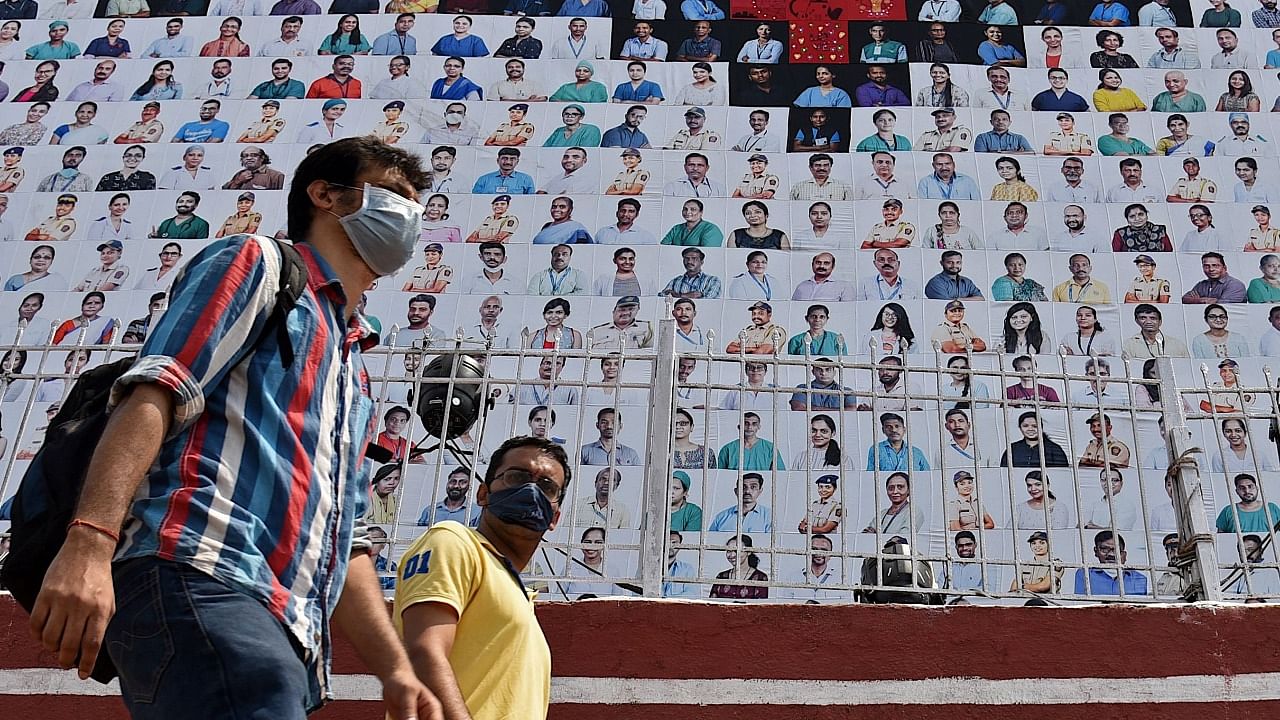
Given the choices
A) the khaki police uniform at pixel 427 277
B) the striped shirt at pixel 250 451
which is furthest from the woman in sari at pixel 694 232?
the striped shirt at pixel 250 451

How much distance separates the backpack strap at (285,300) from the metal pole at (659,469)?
7.81 ft

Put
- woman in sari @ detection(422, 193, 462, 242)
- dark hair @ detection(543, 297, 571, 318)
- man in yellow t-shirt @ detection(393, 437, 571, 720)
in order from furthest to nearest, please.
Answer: woman in sari @ detection(422, 193, 462, 242), dark hair @ detection(543, 297, 571, 318), man in yellow t-shirt @ detection(393, 437, 571, 720)

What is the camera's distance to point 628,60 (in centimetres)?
832

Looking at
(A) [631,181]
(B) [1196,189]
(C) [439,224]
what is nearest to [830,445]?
(A) [631,181]

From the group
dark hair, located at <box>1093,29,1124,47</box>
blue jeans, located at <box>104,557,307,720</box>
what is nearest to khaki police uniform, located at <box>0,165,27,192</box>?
dark hair, located at <box>1093,29,1124,47</box>

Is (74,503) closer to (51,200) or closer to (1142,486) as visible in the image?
(1142,486)

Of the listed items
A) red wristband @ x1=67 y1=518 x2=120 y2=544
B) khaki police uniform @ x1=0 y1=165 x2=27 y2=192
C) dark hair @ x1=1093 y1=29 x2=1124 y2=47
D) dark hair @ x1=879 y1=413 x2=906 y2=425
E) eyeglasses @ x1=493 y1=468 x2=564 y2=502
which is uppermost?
dark hair @ x1=1093 y1=29 x2=1124 y2=47

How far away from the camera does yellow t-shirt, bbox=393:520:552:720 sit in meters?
2.21

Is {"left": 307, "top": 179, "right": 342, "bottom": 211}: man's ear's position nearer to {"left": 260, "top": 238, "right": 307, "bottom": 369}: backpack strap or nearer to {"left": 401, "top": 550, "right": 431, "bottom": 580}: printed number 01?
{"left": 260, "top": 238, "right": 307, "bottom": 369}: backpack strap

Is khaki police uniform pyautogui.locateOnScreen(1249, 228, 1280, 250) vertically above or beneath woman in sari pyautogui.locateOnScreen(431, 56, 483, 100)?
beneath

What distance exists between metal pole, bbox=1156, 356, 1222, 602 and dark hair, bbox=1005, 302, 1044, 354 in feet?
8.51

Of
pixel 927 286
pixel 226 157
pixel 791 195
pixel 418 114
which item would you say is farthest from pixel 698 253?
pixel 226 157

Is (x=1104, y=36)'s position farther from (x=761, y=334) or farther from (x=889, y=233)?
(x=761, y=334)

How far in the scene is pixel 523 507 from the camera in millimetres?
2691
